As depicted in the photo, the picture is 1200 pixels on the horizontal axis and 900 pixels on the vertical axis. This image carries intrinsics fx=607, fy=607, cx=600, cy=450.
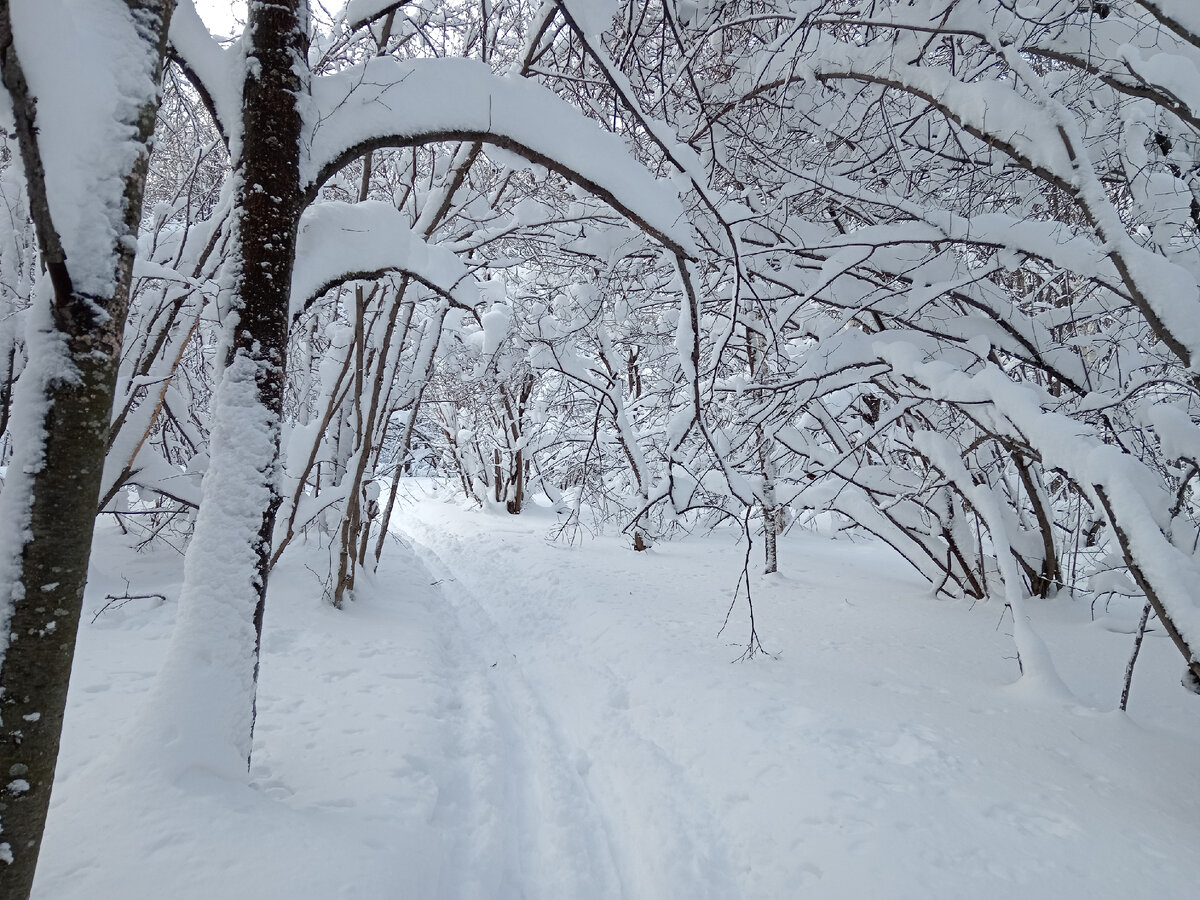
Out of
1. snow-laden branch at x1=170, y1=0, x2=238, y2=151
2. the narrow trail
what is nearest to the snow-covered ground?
the narrow trail

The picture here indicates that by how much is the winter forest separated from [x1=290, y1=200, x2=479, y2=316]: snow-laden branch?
2 centimetres

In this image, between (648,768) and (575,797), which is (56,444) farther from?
(648,768)

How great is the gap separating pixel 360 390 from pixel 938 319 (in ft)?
16.2

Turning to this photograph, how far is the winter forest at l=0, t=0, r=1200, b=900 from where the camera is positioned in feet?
4.69

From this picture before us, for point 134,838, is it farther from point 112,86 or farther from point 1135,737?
point 1135,737

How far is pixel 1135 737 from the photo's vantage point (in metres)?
3.28

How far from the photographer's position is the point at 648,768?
342 cm

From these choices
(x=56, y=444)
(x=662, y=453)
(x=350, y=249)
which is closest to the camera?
(x=56, y=444)

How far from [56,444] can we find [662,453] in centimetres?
316

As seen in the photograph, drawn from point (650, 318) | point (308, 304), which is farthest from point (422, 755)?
point (650, 318)

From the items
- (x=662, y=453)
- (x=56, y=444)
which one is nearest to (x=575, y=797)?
(x=662, y=453)

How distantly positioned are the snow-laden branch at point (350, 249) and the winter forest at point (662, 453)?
23 mm

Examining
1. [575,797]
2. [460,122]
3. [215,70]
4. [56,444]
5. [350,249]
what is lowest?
[575,797]

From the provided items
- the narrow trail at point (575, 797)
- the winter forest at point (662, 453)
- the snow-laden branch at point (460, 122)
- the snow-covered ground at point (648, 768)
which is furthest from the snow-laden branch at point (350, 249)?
the narrow trail at point (575, 797)
